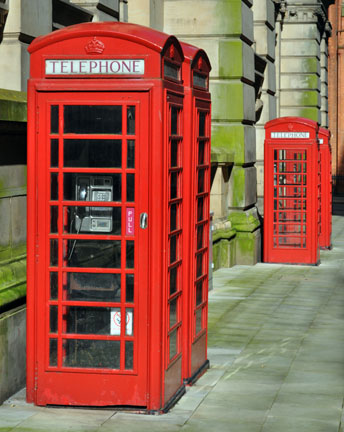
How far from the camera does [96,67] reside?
7.01m

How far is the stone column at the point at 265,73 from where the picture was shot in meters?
20.3

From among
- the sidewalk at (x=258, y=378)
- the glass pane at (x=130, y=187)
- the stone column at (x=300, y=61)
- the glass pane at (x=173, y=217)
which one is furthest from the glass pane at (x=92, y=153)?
the stone column at (x=300, y=61)

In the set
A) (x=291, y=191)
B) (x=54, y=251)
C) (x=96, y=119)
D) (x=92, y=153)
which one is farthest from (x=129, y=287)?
(x=291, y=191)

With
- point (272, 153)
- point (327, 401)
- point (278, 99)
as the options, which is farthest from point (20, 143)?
point (278, 99)

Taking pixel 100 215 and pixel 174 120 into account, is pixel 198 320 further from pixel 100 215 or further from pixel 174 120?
pixel 174 120

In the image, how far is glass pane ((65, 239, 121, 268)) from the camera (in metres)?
7.11

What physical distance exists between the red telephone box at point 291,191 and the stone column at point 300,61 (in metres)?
10.4

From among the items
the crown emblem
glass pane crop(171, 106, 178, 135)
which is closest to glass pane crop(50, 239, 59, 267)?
glass pane crop(171, 106, 178, 135)

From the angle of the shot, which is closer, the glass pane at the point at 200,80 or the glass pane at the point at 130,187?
the glass pane at the point at 130,187

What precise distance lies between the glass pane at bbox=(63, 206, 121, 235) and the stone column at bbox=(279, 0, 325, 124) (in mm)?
20729

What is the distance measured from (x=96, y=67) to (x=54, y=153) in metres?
0.68

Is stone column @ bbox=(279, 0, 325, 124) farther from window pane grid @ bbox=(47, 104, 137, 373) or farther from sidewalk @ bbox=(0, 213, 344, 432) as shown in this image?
window pane grid @ bbox=(47, 104, 137, 373)

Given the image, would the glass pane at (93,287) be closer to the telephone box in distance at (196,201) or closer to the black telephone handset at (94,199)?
the black telephone handset at (94,199)

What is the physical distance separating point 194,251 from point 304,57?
2073 centimetres
